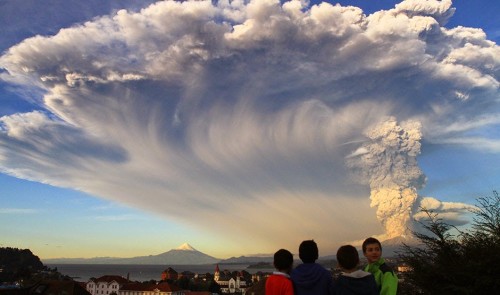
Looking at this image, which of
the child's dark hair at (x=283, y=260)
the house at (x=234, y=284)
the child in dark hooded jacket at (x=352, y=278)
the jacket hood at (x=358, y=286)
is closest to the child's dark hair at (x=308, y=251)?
the child's dark hair at (x=283, y=260)

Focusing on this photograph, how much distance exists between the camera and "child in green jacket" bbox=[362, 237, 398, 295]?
5148 millimetres

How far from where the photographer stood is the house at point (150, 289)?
10300 centimetres

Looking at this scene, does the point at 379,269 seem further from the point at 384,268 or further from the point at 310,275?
the point at 310,275

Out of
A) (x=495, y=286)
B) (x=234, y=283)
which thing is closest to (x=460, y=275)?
(x=495, y=286)

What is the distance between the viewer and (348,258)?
15.9 ft

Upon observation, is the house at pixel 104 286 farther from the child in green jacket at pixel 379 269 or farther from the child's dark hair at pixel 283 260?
the child in green jacket at pixel 379 269

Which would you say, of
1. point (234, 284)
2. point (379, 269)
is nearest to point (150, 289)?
point (234, 284)

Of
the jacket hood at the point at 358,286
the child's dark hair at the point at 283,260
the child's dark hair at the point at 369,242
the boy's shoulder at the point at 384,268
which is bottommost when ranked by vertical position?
the jacket hood at the point at 358,286

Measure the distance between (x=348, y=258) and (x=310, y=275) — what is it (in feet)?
1.76

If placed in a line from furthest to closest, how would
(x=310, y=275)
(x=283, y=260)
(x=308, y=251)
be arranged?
(x=283, y=260) → (x=308, y=251) → (x=310, y=275)

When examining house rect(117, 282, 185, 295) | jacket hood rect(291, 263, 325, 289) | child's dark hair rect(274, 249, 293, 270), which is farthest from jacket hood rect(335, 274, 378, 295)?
house rect(117, 282, 185, 295)

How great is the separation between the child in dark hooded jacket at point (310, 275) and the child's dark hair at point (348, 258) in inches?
10.6

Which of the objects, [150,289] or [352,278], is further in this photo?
[150,289]

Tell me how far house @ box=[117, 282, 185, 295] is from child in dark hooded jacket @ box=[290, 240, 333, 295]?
346 feet
